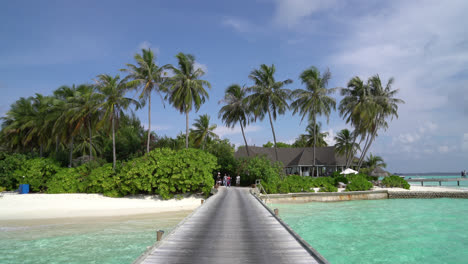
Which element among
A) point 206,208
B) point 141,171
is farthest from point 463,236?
point 141,171

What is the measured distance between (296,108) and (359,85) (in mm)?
9415

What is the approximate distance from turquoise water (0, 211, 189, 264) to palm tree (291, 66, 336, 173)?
2372 centimetres

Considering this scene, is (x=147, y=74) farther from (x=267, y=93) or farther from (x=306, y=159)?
(x=306, y=159)

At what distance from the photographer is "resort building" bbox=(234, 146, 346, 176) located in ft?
142

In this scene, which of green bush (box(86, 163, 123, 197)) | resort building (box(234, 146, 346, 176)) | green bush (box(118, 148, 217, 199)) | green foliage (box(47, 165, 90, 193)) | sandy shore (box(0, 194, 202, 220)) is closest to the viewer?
sandy shore (box(0, 194, 202, 220))

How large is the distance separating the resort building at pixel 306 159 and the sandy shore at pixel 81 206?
20.9m

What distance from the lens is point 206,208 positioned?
1405 cm

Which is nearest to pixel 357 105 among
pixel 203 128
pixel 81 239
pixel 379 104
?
pixel 379 104

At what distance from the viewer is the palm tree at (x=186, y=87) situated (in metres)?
30.8

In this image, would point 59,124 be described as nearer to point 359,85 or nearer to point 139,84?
point 139,84

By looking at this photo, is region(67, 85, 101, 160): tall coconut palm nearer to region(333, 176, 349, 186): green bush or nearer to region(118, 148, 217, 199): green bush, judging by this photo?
region(118, 148, 217, 199): green bush

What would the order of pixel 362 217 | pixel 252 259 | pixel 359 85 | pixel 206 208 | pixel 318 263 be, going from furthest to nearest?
pixel 359 85
pixel 362 217
pixel 206 208
pixel 252 259
pixel 318 263

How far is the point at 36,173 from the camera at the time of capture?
1089 inches

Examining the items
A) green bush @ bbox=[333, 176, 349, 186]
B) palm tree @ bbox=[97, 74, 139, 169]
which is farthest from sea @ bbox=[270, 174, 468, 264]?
palm tree @ bbox=[97, 74, 139, 169]
